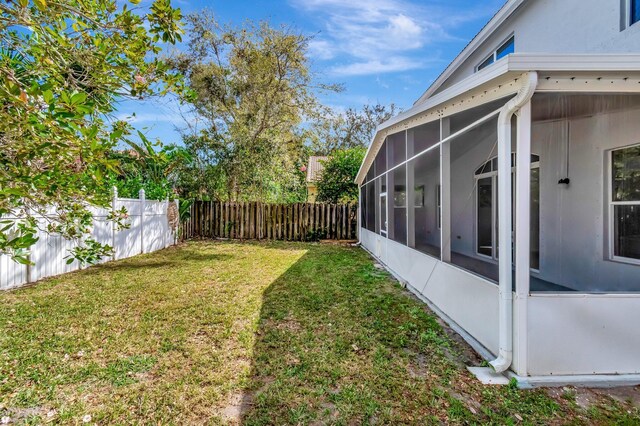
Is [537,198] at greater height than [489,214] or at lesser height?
greater

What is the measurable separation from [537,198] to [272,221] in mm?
8667

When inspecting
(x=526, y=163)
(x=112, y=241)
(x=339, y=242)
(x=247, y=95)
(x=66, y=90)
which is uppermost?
(x=247, y=95)

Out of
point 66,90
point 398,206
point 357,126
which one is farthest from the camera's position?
point 357,126

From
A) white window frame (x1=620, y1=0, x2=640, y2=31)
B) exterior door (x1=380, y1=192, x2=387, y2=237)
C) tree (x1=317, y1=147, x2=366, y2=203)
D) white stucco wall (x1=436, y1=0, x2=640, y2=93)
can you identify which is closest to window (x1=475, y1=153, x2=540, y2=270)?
white stucco wall (x1=436, y1=0, x2=640, y2=93)

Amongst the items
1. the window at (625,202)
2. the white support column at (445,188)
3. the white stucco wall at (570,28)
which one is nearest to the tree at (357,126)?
the white stucco wall at (570,28)

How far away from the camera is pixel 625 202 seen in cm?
342

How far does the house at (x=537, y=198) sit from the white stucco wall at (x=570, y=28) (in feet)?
0.06

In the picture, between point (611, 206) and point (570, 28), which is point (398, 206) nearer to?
point (611, 206)

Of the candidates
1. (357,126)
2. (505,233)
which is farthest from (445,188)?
(357,126)

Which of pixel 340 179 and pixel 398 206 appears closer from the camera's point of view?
pixel 398 206

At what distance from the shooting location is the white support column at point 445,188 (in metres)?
3.87

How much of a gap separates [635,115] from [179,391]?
4.83 meters

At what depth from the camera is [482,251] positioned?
3.50 m

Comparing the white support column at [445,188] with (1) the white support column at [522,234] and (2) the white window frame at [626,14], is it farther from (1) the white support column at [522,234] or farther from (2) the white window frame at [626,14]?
(2) the white window frame at [626,14]
